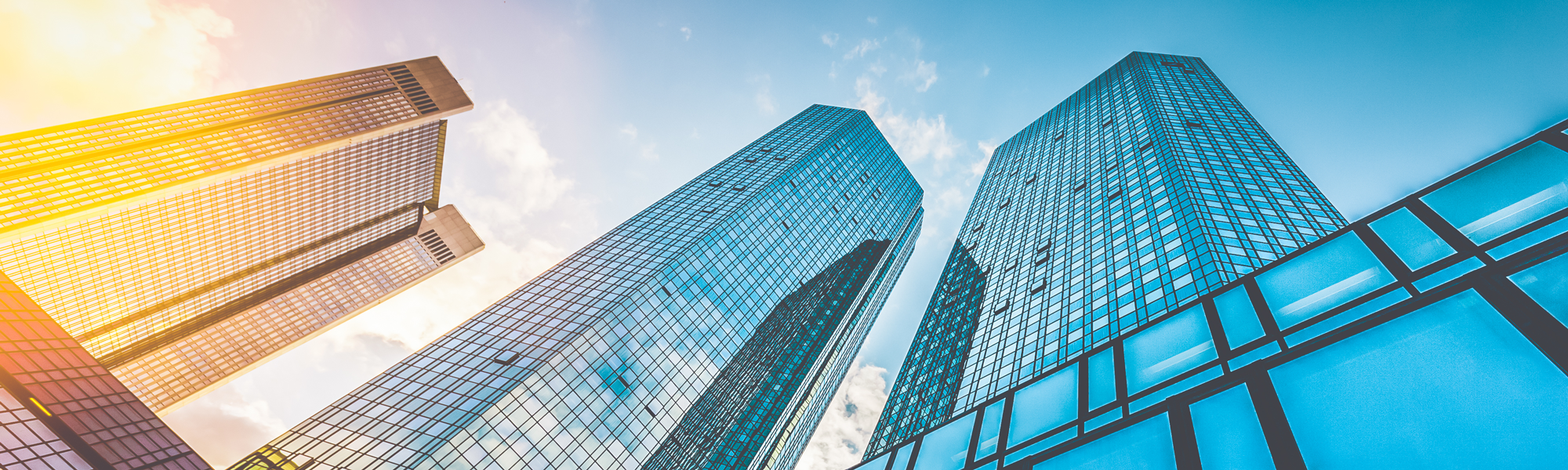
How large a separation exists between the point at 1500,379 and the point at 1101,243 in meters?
66.3

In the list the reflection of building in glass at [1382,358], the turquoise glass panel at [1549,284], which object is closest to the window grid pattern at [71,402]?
the reflection of building in glass at [1382,358]

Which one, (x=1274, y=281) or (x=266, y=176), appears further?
(x=266, y=176)

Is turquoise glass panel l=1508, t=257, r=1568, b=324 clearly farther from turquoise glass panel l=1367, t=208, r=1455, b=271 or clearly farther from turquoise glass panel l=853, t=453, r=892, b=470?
turquoise glass panel l=853, t=453, r=892, b=470

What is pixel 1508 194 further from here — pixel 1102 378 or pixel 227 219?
pixel 227 219

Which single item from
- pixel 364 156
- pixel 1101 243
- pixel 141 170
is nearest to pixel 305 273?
pixel 364 156

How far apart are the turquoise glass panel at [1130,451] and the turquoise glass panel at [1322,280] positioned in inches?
102

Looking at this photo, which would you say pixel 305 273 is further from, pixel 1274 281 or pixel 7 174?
pixel 1274 281

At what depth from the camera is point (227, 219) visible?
117312mm

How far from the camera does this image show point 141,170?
85938 mm

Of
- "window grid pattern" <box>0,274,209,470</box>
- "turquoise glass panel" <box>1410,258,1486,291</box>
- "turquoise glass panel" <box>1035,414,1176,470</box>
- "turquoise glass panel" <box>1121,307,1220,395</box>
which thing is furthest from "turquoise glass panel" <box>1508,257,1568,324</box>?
"window grid pattern" <box>0,274,209,470</box>

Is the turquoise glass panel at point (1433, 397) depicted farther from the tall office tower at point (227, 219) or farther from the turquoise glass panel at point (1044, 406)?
the tall office tower at point (227, 219)

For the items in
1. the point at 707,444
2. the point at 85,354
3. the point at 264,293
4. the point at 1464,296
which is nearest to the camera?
the point at 1464,296

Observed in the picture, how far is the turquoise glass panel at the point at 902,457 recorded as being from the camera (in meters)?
14.8

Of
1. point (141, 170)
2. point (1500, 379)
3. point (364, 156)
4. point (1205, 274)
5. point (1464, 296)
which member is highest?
point (364, 156)
